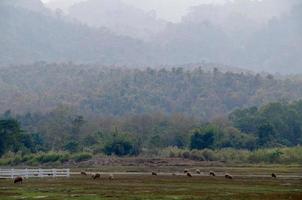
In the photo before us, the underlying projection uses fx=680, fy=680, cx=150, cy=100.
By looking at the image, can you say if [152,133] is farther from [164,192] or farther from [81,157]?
[164,192]

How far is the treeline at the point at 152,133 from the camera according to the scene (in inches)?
4914

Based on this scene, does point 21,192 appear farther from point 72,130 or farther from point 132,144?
point 72,130

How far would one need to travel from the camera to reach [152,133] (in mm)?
152500

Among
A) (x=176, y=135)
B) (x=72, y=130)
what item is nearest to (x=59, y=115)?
(x=72, y=130)

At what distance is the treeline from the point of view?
12481 cm

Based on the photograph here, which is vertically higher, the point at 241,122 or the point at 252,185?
the point at 241,122

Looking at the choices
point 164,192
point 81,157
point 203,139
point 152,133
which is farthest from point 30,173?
point 152,133

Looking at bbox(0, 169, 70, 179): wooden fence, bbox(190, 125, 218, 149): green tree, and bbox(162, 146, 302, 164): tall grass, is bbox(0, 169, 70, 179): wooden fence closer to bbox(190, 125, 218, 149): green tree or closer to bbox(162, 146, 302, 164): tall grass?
bbox(162, 146, 302, 164): tall grass

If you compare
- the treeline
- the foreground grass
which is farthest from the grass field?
the treeline

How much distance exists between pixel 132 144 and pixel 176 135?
25675mm

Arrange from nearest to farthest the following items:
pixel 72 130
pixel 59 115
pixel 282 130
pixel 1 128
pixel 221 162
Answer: pixel 221 162 → pixel 1 128 → pixel 282 130 → pixel 72 130 → pixel 59 115

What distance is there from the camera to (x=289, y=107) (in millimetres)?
158625

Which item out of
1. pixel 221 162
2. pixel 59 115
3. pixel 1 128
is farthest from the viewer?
pixel 59 115

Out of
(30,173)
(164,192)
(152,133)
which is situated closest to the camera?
(164,192)
